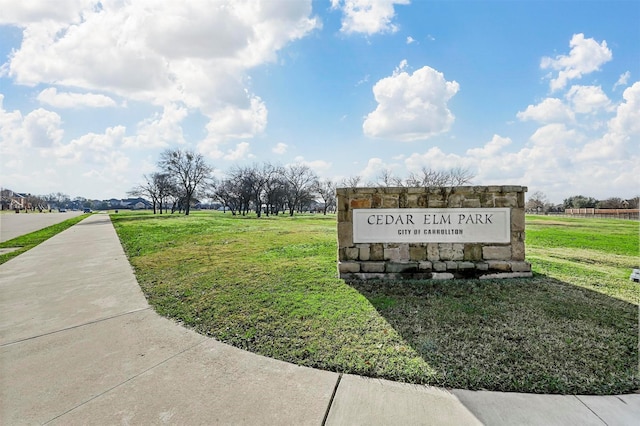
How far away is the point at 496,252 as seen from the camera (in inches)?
227

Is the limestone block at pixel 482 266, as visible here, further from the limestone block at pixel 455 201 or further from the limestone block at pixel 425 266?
the limestone block at pixel 455 201

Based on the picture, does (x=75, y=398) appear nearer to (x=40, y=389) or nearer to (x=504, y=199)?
(x=40, y=389)

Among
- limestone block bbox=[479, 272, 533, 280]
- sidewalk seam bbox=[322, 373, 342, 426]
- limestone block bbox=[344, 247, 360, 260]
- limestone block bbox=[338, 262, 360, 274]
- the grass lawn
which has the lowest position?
sidewalk seam bbox=[322, 373, 342, 426]

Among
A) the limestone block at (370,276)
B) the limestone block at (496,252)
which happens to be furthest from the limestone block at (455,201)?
the limestone block at (370,276)

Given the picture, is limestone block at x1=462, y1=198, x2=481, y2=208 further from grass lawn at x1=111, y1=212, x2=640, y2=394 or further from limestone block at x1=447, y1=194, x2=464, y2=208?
grass lawn at x1=111, y1=212, x2=640, y2=394

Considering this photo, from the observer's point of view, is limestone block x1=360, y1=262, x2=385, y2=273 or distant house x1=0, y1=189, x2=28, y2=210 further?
distant house x1=0, y1=189, x2=28, y2=210

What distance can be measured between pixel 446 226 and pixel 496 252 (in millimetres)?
1014

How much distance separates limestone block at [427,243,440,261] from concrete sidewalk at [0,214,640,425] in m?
3.37

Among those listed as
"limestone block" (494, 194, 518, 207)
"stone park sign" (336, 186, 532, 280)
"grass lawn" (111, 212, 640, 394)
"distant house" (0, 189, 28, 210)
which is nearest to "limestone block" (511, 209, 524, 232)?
"stone park sign" (336, 186, 532, 280)

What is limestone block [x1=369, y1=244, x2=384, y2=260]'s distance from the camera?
19.2ft

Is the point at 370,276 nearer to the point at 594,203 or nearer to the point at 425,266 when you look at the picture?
the point at 425,266

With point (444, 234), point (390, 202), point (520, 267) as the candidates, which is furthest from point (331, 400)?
point (520, 267)

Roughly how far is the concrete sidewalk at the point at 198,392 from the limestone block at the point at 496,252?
3406mm

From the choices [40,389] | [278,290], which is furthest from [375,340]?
[40,389]
